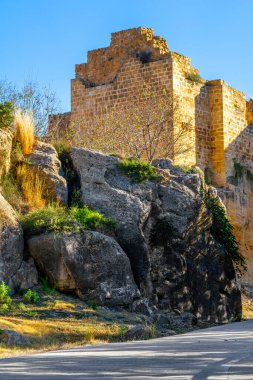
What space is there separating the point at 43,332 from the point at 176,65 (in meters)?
17.5

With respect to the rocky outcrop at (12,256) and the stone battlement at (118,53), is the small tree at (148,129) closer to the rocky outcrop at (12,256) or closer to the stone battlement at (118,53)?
the stone battlement at (118,53)

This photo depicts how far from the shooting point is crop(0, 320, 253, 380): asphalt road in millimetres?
6418

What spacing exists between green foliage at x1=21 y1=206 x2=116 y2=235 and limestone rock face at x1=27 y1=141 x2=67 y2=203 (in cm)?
66

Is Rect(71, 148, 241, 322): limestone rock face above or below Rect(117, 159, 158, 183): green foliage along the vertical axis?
below

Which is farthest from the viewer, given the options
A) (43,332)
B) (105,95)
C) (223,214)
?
(105,95)

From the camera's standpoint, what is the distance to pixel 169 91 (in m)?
26.2

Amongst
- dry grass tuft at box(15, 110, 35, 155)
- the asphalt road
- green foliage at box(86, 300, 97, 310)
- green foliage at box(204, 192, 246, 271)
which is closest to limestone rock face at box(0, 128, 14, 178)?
dry grass tuft at box(15, 110, 35, 155)

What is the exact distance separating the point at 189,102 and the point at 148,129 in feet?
7.66

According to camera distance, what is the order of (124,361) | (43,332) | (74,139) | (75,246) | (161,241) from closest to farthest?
(124,361) → (43,332) → (75,246) → (161,241) → (74,139)

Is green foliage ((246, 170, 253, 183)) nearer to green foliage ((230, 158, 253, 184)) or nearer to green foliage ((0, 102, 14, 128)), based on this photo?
green foliage ((230, 158, 253, 184))

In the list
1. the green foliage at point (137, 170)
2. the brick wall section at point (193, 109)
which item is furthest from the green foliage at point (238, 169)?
the green foliage at point (137, 170)

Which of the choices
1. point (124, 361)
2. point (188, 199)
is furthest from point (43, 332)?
point (188, 199)

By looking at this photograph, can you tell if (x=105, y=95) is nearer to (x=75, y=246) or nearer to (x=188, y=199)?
(x=188, y=199)

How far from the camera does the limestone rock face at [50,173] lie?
14.5 meters
